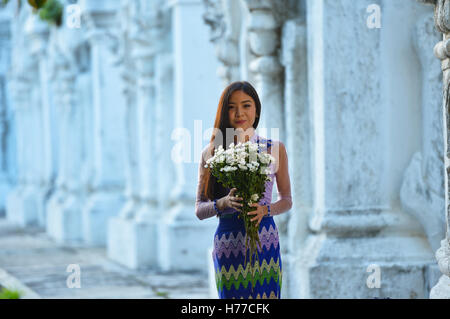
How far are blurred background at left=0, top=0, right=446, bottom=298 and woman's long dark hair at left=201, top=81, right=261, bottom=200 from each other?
7.03 ft

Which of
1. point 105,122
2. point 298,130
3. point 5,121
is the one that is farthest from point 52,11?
point 5,121

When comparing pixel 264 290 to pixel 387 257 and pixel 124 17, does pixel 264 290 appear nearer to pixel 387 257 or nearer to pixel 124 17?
pixel 387 257

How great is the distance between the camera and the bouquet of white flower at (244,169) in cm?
351

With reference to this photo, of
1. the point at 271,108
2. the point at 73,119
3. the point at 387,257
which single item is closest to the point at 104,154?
the point at 73,119

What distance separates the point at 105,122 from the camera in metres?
13.1

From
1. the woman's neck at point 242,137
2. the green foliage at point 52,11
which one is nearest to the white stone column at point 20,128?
the green foliage at point 52,11

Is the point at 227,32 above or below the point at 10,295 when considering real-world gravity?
above

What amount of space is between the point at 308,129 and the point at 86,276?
417 centimetres

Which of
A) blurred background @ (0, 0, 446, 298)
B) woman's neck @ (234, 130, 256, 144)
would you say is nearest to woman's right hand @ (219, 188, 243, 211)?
woman's neck @ (234, 130, 256, 144)

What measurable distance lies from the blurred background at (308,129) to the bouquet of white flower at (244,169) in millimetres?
2320

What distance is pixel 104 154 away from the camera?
43.3 feet

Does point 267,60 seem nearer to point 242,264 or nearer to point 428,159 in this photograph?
point 428,159
